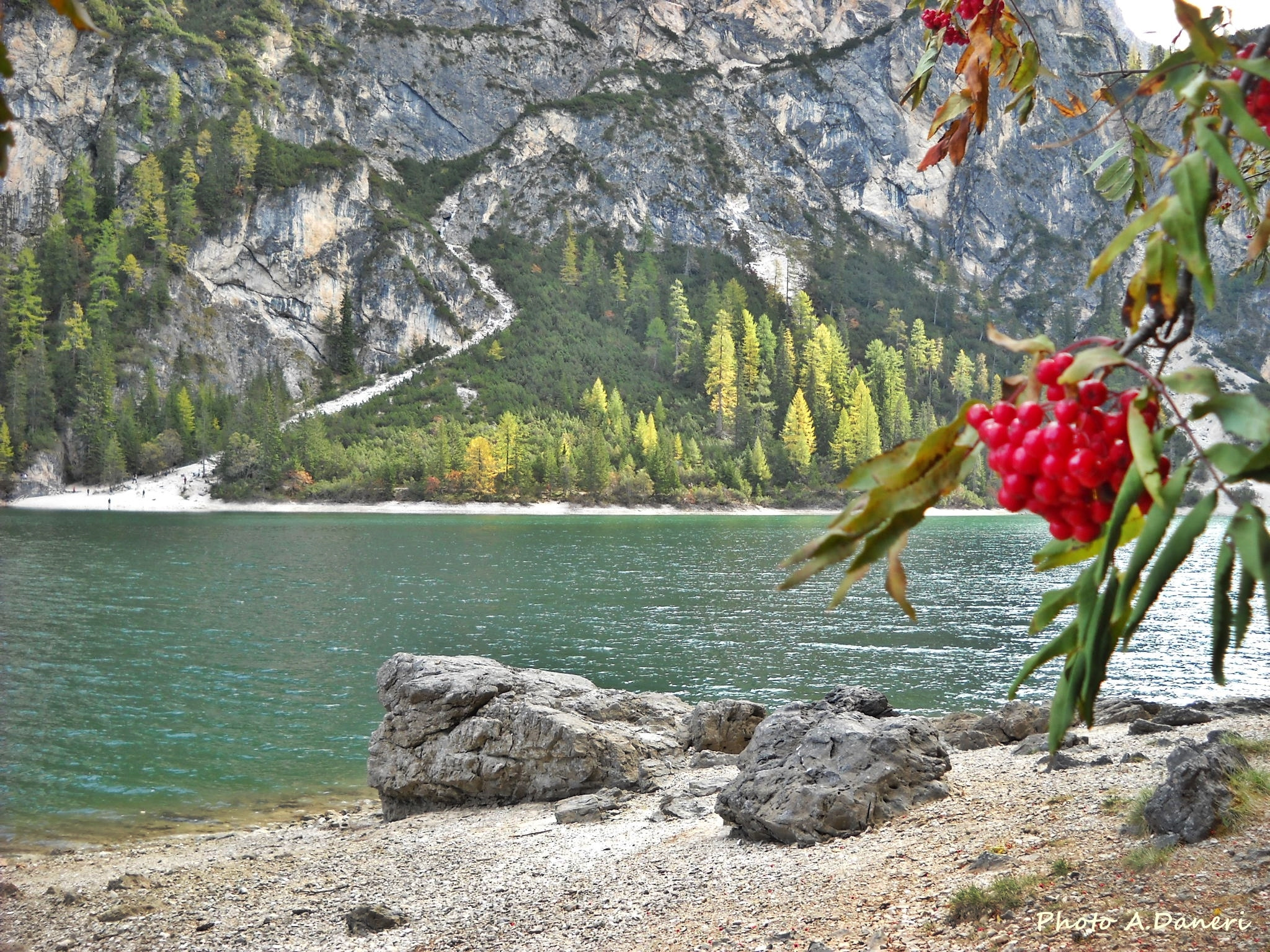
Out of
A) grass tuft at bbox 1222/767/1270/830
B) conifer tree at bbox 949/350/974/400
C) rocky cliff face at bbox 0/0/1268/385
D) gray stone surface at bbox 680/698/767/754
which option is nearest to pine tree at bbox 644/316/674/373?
rocky cliff face at bbox 0/0/1268/385

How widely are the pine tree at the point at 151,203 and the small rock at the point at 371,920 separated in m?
135

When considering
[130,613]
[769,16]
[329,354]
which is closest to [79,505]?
[329,354]

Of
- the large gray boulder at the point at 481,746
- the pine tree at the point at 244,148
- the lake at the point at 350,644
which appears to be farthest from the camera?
the pine tree at the point at 244,148

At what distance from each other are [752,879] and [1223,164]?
7.32 m

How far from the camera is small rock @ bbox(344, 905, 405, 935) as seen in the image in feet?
26.7

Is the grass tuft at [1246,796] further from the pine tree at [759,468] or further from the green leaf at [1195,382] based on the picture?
the pine tree at [759,468]

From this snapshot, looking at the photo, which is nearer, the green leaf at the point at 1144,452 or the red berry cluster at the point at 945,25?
the green leaf at the point at 1144,452

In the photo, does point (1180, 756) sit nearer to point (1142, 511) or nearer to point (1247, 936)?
point (1247, 936)

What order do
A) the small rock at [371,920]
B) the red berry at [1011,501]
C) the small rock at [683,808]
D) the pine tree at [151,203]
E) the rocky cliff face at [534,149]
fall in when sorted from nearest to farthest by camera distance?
the red berry at [1011,501], the small rock at [371,920], the small rock at [683,808], the pine tree at [151,203], the rocky cliff face at [534,149]

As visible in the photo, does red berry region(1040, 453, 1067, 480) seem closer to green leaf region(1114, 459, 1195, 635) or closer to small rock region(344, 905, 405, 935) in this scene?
green leaf region(1114, 459, 1195, 635)

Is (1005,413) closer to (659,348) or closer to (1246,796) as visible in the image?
(1246,796)

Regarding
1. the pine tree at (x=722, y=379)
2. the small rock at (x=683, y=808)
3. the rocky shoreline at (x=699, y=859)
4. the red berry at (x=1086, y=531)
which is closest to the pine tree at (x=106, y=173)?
the pine tree at (x=722, y=379)

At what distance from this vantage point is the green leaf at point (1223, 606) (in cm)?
147

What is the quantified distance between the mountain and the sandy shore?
384 feet
